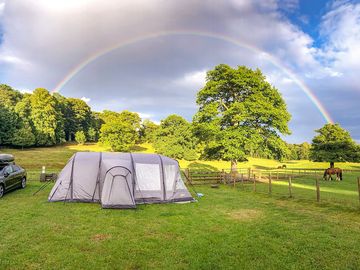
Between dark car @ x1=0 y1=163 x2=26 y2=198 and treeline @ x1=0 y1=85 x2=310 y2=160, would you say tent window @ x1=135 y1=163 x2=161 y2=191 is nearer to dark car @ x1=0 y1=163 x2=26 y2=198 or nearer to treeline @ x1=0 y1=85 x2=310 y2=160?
dark car @ x1=0 y1=163 x2=26 y2=198

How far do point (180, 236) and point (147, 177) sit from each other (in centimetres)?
670

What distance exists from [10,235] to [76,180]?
6.32 m

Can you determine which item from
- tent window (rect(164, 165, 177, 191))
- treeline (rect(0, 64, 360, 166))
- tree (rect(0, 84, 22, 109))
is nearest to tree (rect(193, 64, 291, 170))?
treeline (rect(0, 64, 360, 166))

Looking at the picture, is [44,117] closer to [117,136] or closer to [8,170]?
[117,136]

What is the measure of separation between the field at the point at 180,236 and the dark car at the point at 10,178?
102 inches

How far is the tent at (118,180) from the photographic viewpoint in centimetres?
1367

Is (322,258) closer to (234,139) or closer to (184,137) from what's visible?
(234,139)

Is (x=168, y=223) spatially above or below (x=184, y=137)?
below

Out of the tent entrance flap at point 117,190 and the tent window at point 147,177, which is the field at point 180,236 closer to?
the tent entrance flap at point 117,190

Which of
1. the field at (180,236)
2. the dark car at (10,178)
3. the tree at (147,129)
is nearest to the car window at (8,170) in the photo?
the dark car at (10,178)

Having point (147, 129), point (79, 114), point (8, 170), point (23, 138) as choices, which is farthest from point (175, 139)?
point (8, 170)

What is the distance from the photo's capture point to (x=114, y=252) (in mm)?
7184

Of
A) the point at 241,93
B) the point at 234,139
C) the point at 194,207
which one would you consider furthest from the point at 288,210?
the point at 241,93

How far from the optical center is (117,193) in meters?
13.2
